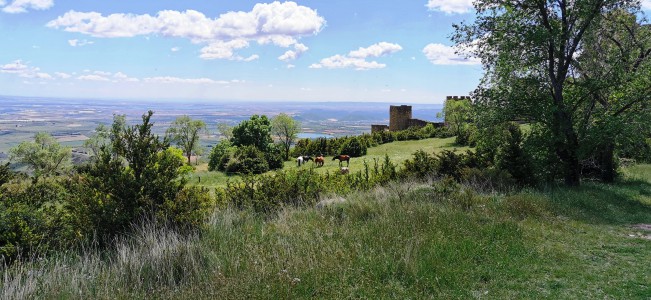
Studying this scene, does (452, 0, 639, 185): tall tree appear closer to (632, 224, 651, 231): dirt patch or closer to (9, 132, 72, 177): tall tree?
(632, 224, 651, 231): dirt patch

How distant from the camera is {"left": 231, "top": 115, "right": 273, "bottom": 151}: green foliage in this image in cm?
2806

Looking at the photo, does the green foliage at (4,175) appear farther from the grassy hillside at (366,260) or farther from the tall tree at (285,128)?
the tall tree at (285,128)

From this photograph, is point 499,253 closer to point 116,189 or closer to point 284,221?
point 284,221

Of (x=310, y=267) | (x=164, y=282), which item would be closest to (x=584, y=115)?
(x=310, y=267)

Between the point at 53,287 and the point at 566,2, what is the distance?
13.4 metres

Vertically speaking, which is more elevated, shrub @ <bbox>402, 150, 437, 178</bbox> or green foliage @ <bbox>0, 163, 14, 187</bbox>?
green foliage @ <bbox>0, 163, 14, 187</bbox>

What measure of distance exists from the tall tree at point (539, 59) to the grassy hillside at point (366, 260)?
16.2 ft

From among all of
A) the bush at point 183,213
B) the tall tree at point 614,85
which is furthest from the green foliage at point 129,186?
the tall tree at point 614,85

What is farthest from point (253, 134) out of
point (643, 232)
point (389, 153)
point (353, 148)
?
point (643, 232)

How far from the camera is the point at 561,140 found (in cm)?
1152

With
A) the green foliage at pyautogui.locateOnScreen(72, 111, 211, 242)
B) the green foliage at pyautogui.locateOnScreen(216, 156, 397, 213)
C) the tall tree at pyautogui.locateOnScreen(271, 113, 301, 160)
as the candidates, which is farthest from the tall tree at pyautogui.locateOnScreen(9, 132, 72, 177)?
the green foliage at pyautogui.locateOnScreen(72, 111, 211, 242)

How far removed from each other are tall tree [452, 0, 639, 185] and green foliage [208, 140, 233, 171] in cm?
1625

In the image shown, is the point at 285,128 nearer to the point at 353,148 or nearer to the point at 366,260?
the point at 353,148

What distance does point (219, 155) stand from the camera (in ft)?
85.7
